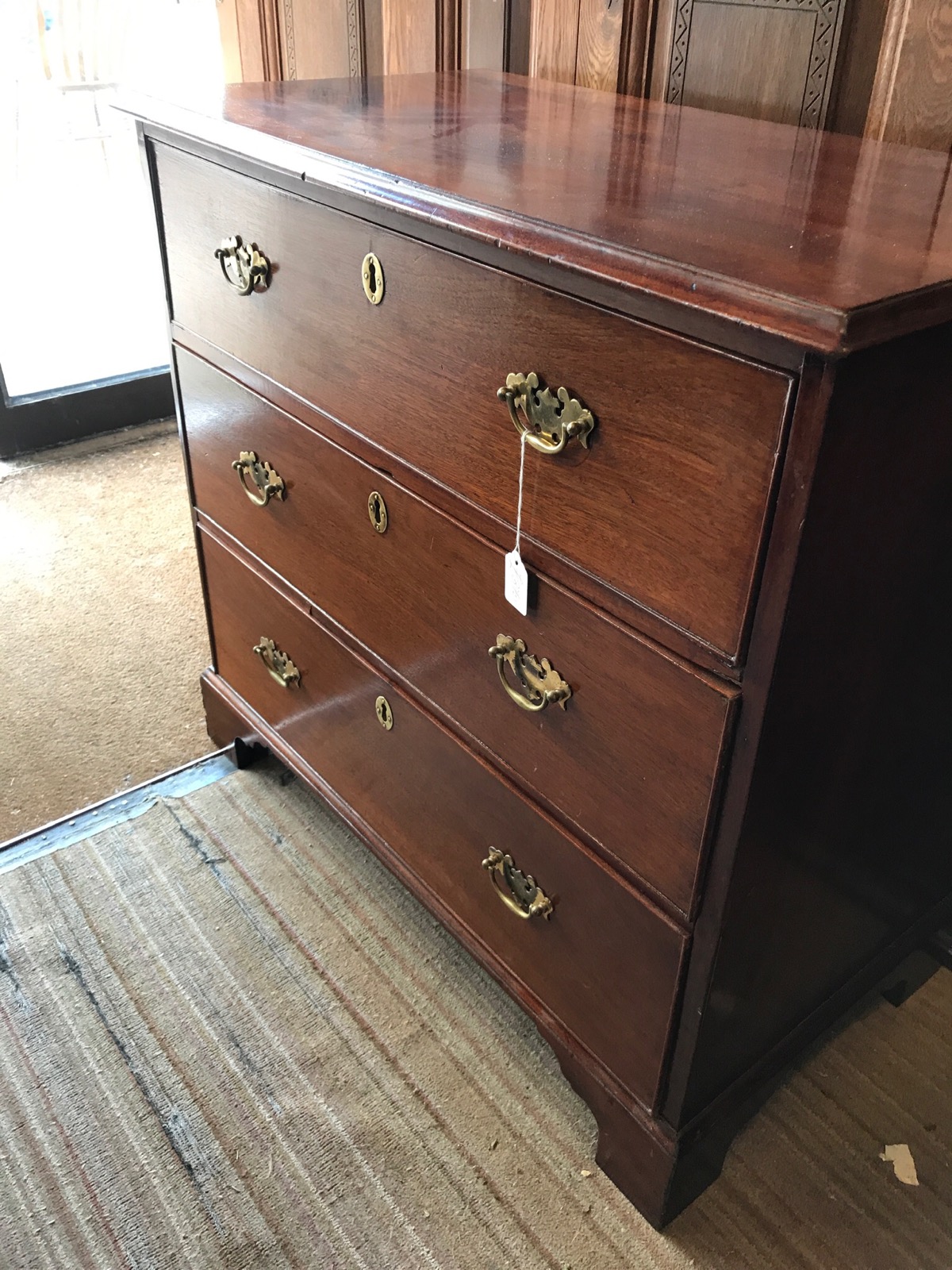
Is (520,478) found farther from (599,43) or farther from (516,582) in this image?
(599,43)

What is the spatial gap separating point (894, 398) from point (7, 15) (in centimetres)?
233

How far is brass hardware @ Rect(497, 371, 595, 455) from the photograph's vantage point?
78cm

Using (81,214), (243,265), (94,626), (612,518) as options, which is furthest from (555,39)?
(81,214)

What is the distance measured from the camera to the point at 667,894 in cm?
89

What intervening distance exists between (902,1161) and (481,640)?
775 millimetres

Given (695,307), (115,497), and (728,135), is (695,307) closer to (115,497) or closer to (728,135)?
(728,135)

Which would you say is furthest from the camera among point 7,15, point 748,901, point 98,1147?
point 7,15

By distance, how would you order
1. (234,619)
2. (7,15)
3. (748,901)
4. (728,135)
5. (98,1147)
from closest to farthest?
1. (748,901)
2. (728,135)
3. (98,1147)
4. (234,619)
5. (7,15)

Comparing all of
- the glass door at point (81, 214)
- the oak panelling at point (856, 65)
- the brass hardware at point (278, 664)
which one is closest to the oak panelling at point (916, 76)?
the oak panelling at point (856, 65)

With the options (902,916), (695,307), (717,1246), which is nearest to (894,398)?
(695,307)

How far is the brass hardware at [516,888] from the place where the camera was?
1.07 meters

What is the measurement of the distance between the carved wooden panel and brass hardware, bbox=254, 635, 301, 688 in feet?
2.81

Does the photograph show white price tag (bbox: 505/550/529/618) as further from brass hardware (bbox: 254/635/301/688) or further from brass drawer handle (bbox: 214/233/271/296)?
→ brass hardware (bbox: 254/635/301/688)

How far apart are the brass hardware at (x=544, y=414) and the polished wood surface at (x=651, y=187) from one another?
102 millimetres
